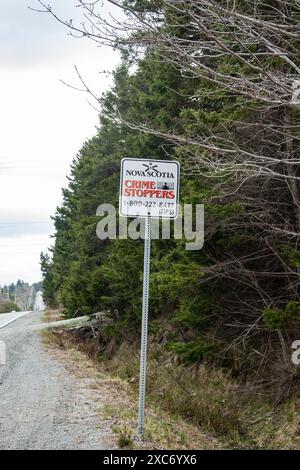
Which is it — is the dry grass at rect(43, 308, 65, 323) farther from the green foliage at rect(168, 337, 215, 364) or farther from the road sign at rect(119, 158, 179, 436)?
the road sign at rect(119, 158, 179, 436)

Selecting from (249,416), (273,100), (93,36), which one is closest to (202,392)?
(249,416)

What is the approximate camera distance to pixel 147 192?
6.30 m

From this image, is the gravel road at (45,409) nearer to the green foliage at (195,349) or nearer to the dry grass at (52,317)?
the green foliage at (195,349)

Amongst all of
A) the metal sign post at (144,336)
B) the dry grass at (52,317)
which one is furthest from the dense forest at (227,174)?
the dry grass at (52,317)

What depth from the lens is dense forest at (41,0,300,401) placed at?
21.5 feet

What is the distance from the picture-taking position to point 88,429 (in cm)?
662

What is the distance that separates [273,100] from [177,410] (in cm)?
489

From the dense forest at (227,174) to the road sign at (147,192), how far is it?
24.6 inches

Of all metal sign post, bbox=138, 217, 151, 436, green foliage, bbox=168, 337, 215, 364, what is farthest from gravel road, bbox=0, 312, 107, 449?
green foliage, bbox=168, 337, 215, 364

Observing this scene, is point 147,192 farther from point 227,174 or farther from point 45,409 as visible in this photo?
point 45,409

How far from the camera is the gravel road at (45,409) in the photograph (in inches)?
246

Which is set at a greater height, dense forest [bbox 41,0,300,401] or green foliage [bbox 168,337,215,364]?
dense forest [bbox 41,0,300,401]

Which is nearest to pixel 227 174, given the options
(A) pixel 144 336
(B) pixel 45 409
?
(A) pixel 144 336

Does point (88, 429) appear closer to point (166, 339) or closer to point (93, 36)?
point (93, 36)
